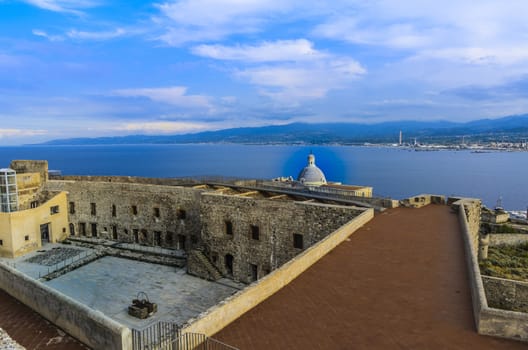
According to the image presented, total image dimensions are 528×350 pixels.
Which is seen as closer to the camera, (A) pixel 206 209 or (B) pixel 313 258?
(B) pixel 313 258

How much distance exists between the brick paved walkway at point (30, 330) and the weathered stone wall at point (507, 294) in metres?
14.5

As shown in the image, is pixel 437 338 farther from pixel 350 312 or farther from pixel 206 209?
pixel 206 209

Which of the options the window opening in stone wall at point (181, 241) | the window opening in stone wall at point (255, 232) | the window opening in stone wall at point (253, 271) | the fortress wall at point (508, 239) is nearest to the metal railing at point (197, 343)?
the window opening in stone wall at point (255, 232)

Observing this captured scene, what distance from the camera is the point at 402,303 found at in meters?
8.88

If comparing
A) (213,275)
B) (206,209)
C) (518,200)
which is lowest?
(518,200)

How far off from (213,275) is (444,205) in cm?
1430

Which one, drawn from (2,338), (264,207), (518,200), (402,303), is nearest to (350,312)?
(402,303)

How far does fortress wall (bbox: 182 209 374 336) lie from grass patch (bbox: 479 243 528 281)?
13.3 metres

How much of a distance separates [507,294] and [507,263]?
38.6 ft

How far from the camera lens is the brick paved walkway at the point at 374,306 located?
738 cm

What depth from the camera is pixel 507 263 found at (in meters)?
24.0

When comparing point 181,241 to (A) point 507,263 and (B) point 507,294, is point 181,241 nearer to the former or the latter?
(B) point 507,294

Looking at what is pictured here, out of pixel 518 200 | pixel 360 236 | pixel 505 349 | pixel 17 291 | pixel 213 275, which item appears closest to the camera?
pixel 505 349

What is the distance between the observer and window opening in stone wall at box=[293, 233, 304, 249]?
19.1 meters
